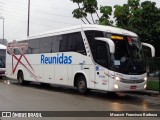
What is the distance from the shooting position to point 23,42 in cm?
2322

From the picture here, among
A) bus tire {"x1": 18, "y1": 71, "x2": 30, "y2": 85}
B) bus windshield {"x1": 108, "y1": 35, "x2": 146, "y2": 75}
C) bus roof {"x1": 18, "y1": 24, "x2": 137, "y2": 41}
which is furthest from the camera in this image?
bus tire {"x1": 18, "y1": 71, "x2": 30, "y2": 85}

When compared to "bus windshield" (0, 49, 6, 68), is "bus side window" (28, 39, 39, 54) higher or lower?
higher

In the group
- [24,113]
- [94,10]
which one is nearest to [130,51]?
[24,113]

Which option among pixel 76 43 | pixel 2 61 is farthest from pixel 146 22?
pixel 2 61

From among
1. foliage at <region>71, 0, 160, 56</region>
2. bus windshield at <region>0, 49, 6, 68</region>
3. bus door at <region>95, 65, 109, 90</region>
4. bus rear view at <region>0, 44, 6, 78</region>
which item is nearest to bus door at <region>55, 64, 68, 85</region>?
bus door at <region>95, 65, 109, 90</region>

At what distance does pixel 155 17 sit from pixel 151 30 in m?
1.19

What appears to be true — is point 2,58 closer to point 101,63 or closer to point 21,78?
point 21,78

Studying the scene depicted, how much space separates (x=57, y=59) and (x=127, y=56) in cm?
475

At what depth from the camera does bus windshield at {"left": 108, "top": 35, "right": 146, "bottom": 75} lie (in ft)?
49.8

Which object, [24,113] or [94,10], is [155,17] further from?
[24,113]

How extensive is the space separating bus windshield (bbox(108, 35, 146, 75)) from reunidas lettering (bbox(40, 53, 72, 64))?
10.3 feet

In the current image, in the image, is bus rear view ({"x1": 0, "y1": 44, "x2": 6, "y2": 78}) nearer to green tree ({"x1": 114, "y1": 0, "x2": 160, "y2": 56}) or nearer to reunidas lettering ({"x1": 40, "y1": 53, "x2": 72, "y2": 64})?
reunidas lettering ({"x1": 40, "y1": 53, "x2": 72, "y2": 64})

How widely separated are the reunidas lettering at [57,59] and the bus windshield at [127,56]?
3137 millimetres

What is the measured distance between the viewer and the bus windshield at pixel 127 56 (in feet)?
49.8
